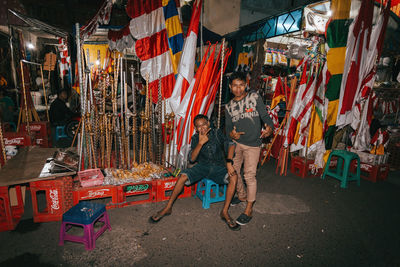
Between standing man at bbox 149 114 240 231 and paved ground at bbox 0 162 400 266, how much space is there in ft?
0.59

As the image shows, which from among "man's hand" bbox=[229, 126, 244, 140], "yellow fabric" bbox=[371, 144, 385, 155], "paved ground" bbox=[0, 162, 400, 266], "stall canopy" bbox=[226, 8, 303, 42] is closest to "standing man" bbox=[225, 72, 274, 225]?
"man's hand" bbox=[229, 126, 244, 140]

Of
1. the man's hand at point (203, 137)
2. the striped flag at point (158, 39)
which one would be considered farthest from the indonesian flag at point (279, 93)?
the man's hand at point (203, 137)

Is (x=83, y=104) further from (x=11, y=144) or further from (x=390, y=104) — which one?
(x=390, y=104)

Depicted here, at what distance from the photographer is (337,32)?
157 inches

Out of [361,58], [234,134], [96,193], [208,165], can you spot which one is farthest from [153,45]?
[361,58]

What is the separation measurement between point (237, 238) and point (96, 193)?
2044mm

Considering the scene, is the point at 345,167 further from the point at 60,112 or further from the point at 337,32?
the point at 60,112

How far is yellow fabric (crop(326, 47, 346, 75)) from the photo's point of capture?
4.06 m

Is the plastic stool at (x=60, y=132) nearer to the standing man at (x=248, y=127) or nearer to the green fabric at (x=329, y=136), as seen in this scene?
the standing man at (x=248, y=127)

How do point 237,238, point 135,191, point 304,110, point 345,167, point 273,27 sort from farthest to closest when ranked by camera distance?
1. point 273,27
2. point 304,110
3. point 345,167
4. point 135,191
5. point 237,238

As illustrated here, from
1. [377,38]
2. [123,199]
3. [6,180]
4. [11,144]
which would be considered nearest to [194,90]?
[123,199]

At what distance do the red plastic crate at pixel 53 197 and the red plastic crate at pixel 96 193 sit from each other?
93 mm

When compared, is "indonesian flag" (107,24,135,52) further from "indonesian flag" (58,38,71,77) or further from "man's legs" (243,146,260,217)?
"man's legs" (243,146,260,217)

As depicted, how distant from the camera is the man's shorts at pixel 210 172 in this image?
126 inches
